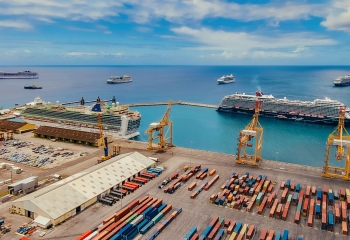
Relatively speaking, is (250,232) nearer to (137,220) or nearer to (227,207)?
(227,207)

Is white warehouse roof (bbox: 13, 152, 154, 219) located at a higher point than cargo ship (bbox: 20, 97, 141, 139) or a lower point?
lower

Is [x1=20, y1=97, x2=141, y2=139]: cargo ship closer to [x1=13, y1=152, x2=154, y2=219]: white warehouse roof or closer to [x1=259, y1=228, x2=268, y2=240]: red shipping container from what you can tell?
[x1=13, y1=152, x2=154, y2=219]: white warehouse roof

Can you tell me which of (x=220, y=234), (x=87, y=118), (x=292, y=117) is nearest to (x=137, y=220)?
(x=220, y=234)

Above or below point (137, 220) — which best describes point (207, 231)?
below

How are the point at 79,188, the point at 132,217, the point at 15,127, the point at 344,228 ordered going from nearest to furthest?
the point at 344,228 < the point at 132,217 < the point at 79,188 < the point at 15,127

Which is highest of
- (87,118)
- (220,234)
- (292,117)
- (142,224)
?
(87,118)

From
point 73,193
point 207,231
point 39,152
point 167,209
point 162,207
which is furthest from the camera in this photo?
point 39,152

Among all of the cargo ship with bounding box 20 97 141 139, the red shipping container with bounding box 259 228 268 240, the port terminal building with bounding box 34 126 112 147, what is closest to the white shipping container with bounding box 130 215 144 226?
the red shipping container with bounding box 259 228 268 240

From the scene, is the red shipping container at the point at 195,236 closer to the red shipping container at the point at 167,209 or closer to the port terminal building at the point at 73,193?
the red shipping container at the point at 167,209

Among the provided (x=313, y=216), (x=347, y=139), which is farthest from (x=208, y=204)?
(x=347, y=139)
